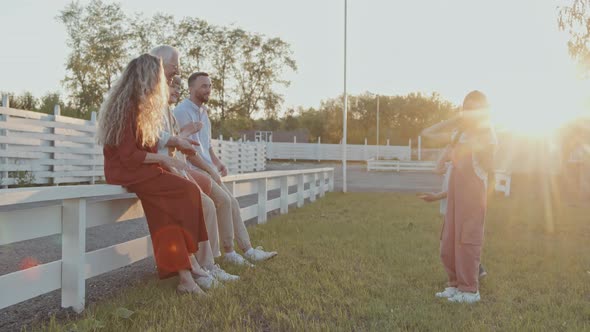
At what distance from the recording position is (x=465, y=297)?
4020 millimetres

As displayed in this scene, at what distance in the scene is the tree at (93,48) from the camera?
38.2 m

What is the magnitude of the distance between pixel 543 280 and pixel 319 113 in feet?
244

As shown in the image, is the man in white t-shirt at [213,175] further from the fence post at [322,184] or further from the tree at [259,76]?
the tree at [259,76]

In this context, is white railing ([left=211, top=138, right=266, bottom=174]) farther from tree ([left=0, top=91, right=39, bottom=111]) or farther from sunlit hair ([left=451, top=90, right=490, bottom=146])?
sunlit hair ([left=451, top=90, right=490, bottom=146])

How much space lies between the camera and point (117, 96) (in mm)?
3705

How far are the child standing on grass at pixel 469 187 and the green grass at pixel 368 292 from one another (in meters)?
0.20

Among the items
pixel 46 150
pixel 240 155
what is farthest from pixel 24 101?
pixel 240 155

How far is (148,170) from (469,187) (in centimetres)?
235

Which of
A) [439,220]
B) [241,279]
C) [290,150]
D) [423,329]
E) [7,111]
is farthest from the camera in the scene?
[290,150]

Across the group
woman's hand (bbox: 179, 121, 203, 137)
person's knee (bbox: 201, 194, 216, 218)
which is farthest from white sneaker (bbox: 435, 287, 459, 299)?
woman's hand (bbox: 179, 121, 203, 137)

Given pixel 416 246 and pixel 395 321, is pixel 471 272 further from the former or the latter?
pixel 416 246

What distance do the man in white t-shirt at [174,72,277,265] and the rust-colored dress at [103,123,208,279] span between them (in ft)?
3.56

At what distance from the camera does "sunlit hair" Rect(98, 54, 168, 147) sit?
362 centimetres

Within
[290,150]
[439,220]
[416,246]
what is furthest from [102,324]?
[290,150]
